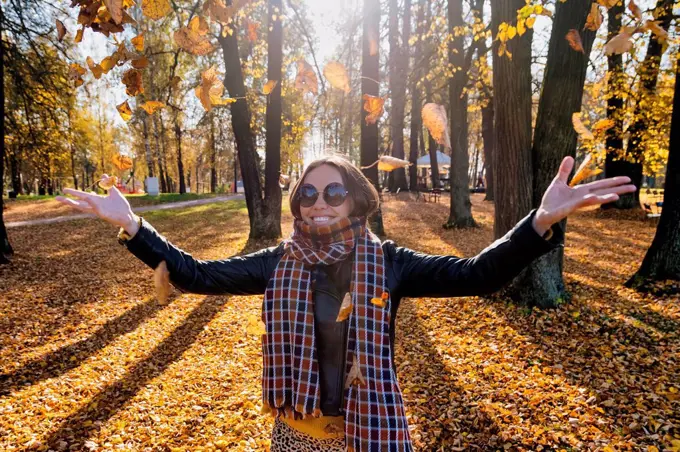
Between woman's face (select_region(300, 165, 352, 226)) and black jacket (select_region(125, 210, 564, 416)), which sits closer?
black jacket (select_region(125, 210, 564, 416))

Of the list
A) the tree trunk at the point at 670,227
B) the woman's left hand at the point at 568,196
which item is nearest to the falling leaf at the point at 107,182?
the woman's left hand at the point at 568,196

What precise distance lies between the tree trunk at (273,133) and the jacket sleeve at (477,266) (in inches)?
354

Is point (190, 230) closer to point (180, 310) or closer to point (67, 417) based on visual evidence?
point (180, 310)

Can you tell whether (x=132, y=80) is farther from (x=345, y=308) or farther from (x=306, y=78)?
(x=345, y=308)

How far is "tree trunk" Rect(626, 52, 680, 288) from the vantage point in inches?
225

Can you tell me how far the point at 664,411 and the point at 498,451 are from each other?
1504 mm

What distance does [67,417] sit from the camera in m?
3.91

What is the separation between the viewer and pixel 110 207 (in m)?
1.76

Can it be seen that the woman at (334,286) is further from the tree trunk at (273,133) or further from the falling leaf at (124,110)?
the tree trunk at (273,133)

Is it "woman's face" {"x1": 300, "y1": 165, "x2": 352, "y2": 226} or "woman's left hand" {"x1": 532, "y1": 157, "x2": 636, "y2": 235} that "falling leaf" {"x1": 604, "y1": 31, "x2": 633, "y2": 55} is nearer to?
"woman's left hand" {"x1": 532, "y1": 157, "x2": 636, "y2": 235}

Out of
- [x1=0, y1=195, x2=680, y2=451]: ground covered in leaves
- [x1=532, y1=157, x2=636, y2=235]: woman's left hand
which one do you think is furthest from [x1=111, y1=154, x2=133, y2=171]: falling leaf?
[x1=0, y1=195, x2=680, y2=451]: ground covered in leaves

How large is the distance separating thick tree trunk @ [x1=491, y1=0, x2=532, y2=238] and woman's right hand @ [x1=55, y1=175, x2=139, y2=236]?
489cm

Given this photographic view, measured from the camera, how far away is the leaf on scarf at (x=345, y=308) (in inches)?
70.0

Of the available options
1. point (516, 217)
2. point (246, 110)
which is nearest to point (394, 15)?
point (246, 110)
